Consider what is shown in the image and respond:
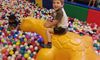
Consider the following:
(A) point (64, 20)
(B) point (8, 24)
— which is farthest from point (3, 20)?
(A) point (64, 20)

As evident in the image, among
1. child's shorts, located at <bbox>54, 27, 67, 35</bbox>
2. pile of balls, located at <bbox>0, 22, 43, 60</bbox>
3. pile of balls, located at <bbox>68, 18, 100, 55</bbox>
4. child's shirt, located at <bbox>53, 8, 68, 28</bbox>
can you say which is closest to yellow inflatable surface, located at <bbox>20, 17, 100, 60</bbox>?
child's shorts, located at <bbox>54, 27, 67, 35</bbox>

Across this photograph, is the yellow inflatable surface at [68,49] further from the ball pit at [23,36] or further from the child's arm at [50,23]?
the ball pit at [23,36]

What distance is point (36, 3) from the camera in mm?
3475

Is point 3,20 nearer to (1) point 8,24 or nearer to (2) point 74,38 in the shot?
(1) point 8,24

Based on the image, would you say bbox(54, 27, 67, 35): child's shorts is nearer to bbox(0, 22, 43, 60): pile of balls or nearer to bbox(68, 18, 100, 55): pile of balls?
bbox(0, 22, 43, 60): pile of balls

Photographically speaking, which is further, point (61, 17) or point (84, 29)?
point (84, 29)

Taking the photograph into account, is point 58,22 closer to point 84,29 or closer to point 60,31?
point 60,31

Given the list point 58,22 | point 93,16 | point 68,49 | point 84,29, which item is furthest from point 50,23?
point 93,16

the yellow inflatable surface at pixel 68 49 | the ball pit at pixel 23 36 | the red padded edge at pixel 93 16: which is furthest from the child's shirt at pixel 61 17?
the red padded edge at pixel 93 16

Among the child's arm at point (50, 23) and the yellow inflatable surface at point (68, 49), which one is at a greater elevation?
the child's arm at point (50, 23)

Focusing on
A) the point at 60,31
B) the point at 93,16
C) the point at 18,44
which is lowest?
the point at 18,44

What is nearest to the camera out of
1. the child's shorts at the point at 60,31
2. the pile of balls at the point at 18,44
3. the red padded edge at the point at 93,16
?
the child's shorts at the point at 60,31

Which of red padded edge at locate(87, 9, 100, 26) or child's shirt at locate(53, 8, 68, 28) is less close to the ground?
child's shirt at locate(53, 8, 68, 28)

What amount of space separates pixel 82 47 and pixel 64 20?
32 centimetres
